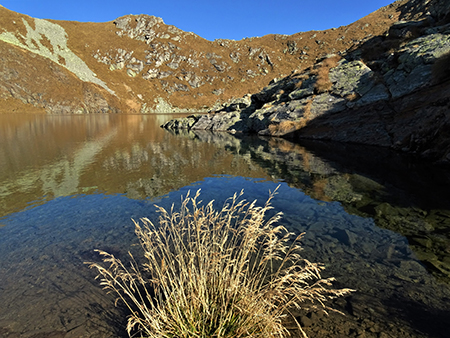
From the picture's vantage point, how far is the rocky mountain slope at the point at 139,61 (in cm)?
10356

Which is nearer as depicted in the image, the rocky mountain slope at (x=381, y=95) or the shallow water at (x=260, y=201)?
the shallow water at (x=260, y=201)

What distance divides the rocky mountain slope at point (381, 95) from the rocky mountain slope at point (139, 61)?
280 ft

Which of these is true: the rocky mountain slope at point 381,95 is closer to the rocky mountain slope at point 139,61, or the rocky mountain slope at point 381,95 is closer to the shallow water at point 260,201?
the shallow water at point 260,201

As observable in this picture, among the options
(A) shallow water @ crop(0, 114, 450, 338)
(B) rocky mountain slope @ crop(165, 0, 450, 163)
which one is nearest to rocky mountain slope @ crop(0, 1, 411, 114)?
(B) rocky mountain slope @ crop(165, 0, 450, 163)

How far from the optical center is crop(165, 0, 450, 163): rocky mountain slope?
72.7 feet

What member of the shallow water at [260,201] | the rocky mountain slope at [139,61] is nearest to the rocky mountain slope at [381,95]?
the shallow water at [260,201]

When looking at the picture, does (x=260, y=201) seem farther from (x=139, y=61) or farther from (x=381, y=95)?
(x=139, y=61)

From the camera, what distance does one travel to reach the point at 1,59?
96.2m

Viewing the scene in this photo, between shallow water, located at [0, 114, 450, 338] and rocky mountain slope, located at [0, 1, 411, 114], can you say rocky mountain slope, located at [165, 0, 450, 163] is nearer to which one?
shallow water, located at [0, 114, 450, 338]

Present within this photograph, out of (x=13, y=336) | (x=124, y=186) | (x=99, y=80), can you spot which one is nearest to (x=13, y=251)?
(x=13, y=336)

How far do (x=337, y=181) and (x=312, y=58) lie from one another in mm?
166053

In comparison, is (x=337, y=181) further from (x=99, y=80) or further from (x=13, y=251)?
(x=99, y=80)

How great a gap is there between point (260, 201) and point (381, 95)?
25.9 metres

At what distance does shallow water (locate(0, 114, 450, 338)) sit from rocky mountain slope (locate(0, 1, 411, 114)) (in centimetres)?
10638
